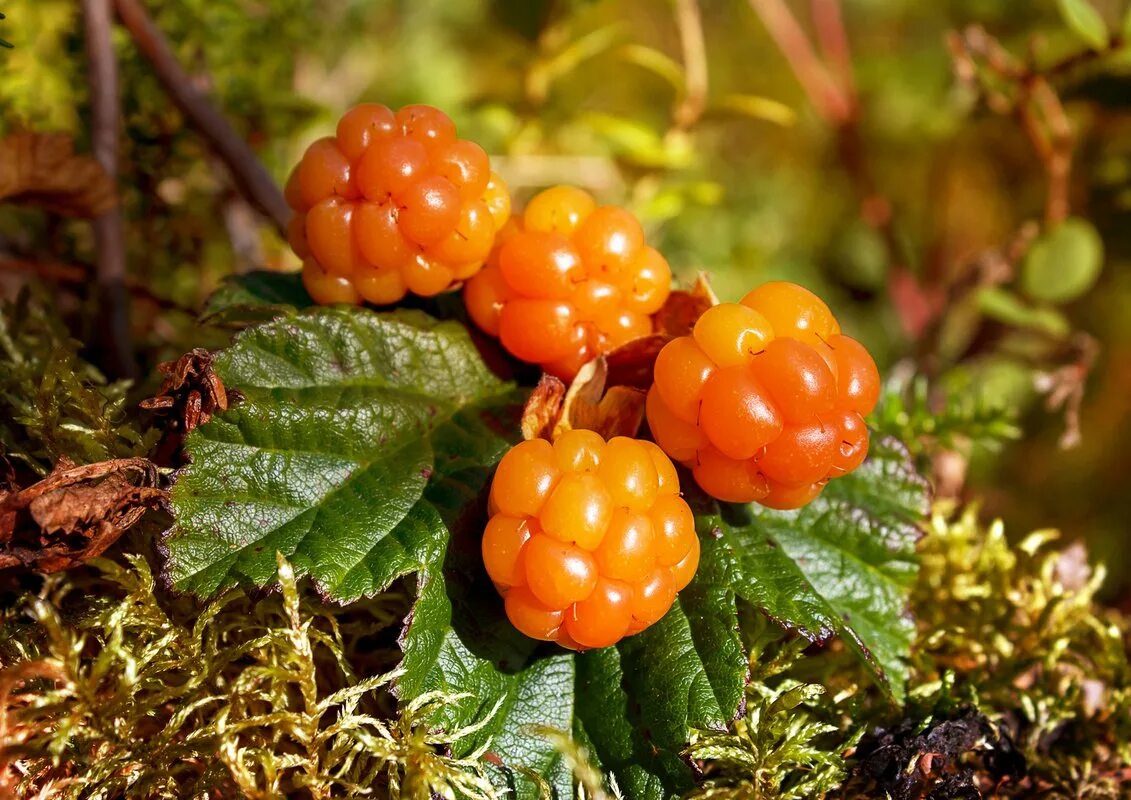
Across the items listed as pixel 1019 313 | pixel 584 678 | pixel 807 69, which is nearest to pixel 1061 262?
pixel 1019 313

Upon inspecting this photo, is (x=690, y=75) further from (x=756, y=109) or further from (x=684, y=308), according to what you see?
(x=684, y=308)

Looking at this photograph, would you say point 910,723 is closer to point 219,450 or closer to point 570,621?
point 570,621

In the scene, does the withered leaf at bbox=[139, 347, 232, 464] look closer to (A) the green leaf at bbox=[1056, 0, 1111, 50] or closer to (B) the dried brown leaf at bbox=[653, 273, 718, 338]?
(B) the dried brown leaf at bbox=[653, 273, 718, 338]

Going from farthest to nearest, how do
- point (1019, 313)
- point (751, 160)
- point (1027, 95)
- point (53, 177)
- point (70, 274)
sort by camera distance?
1. point (751, 160)
2. point (1019, 313)
3. point (1027, 95)
4. point (70, 274)
5. point (53, 177)

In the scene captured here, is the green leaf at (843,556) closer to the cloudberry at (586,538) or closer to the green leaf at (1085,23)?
the cloudberry at (586,538)

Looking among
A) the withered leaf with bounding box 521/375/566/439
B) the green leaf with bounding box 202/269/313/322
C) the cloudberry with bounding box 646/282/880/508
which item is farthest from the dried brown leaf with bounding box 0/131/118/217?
the cloudberry with bounding box 646/282/880/508
